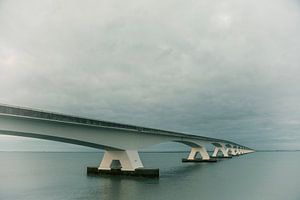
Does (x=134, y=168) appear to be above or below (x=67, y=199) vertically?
above

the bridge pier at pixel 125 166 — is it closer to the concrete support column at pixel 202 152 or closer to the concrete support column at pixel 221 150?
the concrete support column at pixel 202 152

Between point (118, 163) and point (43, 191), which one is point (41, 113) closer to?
point (43, 191)

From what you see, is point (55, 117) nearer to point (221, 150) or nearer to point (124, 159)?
point (124, 159)

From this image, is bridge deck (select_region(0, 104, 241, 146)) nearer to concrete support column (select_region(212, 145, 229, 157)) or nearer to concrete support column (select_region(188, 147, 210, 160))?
concrete support column (select_region(188, 147, 210, 160))

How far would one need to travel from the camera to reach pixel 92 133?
163ft

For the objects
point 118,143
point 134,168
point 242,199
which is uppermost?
point 118,143

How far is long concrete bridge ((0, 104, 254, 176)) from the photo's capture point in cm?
3681

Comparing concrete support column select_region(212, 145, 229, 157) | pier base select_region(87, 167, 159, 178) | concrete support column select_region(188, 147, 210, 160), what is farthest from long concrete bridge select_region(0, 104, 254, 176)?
concrete support column select_region(212, 145, 229, 157)

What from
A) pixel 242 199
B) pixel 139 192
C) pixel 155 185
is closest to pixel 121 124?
pixel 155 185

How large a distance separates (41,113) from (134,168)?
940 inches

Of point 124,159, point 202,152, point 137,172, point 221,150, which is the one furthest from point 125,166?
point 221,150

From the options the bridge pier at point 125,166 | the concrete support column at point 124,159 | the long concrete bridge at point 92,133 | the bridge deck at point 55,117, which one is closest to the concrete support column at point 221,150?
the long concrete bridge at point 92,133

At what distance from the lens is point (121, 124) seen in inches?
2185

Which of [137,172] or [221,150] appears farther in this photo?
[221,150]
